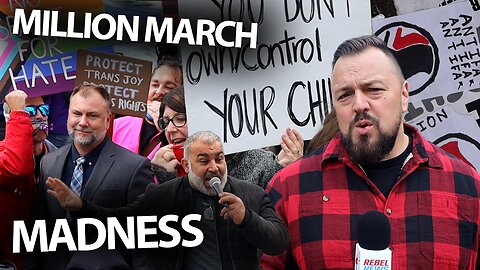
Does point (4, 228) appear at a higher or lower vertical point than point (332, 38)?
lower

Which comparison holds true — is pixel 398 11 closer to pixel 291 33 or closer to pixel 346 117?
pixel 291 33

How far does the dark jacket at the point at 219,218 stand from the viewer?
365 centimetres

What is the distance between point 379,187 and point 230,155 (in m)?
2.11

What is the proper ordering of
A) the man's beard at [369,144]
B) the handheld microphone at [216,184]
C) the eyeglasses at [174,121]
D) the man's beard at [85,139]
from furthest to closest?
the eyeglasses at [174,121]
the man's beard at [85,139]
the handheld microphone at [216,184]
the man's beard at [369,144]

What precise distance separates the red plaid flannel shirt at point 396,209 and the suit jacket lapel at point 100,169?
1.66m

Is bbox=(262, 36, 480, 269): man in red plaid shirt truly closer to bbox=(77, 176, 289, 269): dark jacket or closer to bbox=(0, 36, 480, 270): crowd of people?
bbox=(0, 36, 480, 270): crowd of people

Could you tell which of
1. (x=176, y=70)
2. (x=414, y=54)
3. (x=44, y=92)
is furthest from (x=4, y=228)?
(x=414, y=54)

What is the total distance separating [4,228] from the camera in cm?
445

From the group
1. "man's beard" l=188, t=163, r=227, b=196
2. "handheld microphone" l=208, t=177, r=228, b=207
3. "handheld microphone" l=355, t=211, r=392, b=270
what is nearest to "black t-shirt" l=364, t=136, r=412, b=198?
"handheld microphone" l=355, t=211, r=392, b=270

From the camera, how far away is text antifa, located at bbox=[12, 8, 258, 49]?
481 centimetres

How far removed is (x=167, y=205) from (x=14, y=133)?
781 mm

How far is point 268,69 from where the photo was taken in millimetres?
4766

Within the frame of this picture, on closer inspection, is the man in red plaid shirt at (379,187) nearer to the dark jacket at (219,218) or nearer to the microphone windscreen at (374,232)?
the microphone windscreen at (374,232)

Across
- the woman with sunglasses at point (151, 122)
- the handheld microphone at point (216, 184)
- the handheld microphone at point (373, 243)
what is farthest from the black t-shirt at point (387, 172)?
the woman with sunglasses at point (151, 122)
